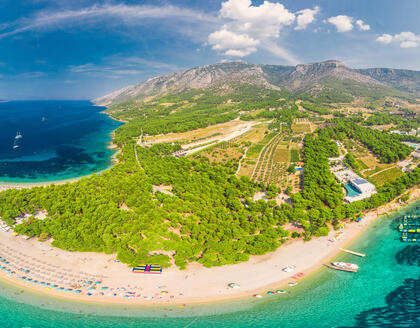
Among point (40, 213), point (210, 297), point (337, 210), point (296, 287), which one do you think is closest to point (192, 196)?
point (210, 297)

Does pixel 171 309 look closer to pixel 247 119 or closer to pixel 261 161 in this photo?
pixel 261 161

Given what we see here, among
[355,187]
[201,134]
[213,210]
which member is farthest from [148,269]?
[201,134]

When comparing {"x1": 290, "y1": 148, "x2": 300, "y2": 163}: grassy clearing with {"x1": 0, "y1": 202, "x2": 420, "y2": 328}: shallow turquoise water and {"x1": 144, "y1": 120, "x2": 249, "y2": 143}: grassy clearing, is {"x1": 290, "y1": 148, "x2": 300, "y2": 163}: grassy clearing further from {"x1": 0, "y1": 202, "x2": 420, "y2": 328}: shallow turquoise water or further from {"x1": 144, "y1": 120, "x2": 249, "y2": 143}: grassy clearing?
{"x1": 0, "y1": 202, "x2": 420, "y2": 328}: shallow turquoise water

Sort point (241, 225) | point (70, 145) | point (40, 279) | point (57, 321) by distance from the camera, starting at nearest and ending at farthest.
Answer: point (57, 321) → point (40, 279) → point (241, 225) → point (70, 145)

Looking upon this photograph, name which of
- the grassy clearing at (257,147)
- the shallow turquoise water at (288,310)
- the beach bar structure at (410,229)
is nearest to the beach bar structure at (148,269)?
the shallow turquoise water at (288,310)

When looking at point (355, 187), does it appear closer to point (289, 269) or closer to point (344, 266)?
point (344, 266)

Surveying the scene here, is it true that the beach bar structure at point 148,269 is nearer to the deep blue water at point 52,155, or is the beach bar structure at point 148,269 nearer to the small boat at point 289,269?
the small boat at point 289,269

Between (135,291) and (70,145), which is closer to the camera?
(135,291)
